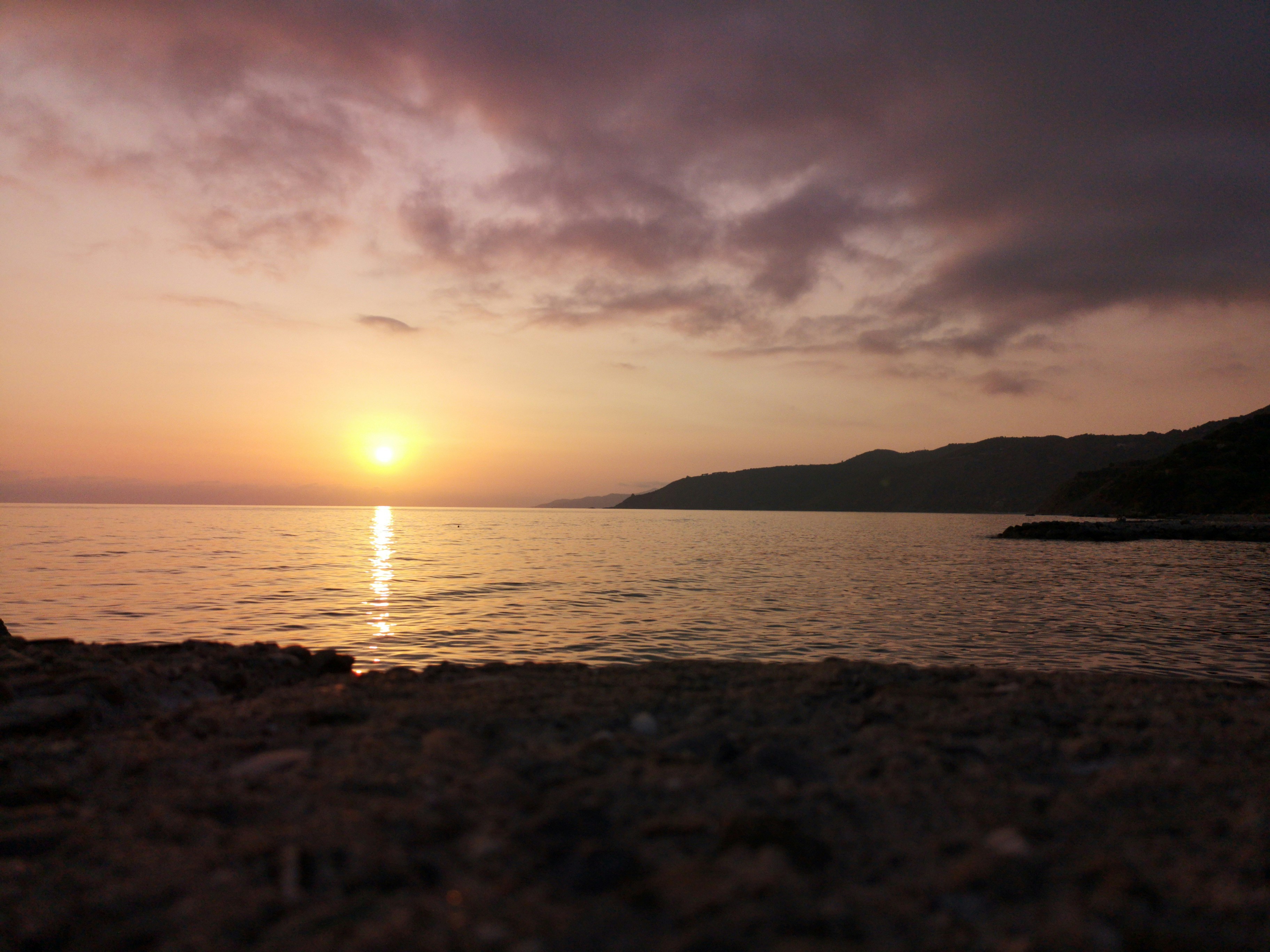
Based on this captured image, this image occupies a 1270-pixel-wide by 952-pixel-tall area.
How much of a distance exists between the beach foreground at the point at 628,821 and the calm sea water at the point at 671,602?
7.83 metres

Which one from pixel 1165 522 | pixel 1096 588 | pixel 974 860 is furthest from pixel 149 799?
pixel 1165 522

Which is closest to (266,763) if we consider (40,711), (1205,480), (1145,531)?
(40,711)

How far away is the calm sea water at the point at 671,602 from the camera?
15.2 metres

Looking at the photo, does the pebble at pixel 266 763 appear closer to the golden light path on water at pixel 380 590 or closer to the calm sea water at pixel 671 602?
the calm sea water at pixel 671 602

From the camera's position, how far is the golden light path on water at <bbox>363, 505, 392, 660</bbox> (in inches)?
706

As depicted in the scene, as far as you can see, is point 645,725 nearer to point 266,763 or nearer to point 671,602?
point 266,763

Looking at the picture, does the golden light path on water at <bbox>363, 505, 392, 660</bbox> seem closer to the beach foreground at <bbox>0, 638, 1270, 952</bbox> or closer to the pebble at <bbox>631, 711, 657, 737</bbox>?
the beach foreground at <bbox>0, 638, 1270, 952</bbox>

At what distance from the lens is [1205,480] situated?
106562 millimetres

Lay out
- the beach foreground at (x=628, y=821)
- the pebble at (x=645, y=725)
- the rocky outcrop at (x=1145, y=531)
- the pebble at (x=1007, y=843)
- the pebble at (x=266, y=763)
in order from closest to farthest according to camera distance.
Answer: the beach foreground at (x=628, y=821)
the pebble at (x=1007, y=843)
the pebble at (x=266, y=763)
the pebble at (x=645, y=725)
the rocky outcrop at (x=1145, y=531)

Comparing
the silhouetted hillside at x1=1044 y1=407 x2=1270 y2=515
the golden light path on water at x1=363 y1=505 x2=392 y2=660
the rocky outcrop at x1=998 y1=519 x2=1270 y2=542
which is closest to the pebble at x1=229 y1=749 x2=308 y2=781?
the golden light path on water at x1=363 y1=505 x2=392 y2=660

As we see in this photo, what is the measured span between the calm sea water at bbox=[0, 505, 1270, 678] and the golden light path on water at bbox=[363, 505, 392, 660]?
163mm

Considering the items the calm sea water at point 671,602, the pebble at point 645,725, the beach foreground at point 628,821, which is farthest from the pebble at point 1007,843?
the calm sea water at point 671,602

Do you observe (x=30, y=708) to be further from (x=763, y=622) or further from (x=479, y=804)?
(x=763, y=622)

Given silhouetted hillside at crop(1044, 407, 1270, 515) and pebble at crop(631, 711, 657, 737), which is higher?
silhouetted hillside at crop(1044, 407, 1270, 515)
